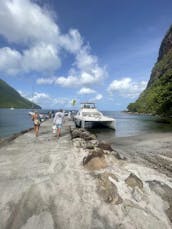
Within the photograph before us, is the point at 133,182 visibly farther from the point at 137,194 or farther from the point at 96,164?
the point at 96,164

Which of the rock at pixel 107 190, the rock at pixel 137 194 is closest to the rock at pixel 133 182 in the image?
the rock at pixel 137 194

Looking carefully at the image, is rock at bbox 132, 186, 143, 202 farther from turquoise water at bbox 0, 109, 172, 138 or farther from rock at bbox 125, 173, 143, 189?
turquoise water at bbox 0, 109, 172, 138

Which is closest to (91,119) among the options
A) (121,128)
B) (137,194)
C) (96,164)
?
(121,128)

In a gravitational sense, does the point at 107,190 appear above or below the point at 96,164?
below

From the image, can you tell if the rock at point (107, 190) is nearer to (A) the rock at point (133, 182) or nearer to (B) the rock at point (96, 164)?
(A) the rock at point (133, 182)

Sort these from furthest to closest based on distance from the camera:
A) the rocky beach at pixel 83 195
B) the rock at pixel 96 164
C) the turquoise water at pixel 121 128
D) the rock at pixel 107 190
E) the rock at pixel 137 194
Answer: the turquoise water at pixel 121 128 → the rock at pixel 96 164 → the rock at pixel 137 194 → the rock at pixel 107 190 → the rocky beach at pixel 83 195

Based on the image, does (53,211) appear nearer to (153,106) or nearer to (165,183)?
(165,183)

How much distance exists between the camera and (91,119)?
2559cm

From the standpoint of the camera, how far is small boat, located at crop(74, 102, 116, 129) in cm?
2576

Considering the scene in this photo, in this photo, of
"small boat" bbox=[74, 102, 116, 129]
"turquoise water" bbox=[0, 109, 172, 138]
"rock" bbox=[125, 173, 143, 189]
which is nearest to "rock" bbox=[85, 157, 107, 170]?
"rock" bbox=[125, 173, 143, 189]

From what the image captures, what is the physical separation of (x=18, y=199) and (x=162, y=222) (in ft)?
12.4

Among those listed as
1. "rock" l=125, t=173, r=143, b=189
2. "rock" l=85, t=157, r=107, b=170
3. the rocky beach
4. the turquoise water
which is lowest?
the turquoise water

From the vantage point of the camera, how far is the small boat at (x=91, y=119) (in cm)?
2576

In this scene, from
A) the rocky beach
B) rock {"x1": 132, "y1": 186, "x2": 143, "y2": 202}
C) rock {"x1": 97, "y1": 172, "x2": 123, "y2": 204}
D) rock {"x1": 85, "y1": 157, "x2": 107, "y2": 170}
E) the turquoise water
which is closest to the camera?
the rocky beach
